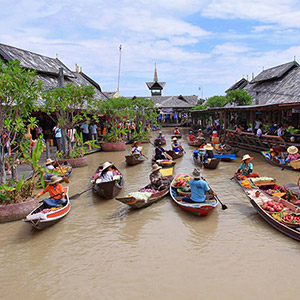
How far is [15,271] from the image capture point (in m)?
5.82

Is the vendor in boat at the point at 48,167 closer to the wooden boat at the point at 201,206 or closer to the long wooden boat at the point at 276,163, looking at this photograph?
the wooden boat at the point at 201,206

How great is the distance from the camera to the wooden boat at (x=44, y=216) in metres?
6.96

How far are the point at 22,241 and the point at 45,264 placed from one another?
133 centimetres

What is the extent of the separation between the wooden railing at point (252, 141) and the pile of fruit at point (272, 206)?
24.1 feet

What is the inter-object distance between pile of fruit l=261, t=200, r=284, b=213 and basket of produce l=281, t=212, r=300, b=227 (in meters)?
0.29

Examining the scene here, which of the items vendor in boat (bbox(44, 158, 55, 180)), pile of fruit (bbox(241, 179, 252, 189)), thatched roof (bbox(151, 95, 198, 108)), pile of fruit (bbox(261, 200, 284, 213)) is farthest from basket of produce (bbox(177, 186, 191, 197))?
thatched roof (bbox(151, 95, 198, 108))

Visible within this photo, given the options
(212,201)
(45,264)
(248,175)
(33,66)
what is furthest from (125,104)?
(45,264)

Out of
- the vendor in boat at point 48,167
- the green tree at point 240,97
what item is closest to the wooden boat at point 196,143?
the green tree at point 240,97

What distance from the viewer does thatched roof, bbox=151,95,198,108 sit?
4366 cm

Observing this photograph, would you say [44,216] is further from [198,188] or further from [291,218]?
[291,218]

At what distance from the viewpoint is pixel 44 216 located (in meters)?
7.11

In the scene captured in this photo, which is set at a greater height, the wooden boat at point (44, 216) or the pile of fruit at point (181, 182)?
the pile of fruit at point (181, 182)

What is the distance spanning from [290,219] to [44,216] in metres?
5.64

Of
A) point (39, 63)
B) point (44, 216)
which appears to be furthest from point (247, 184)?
point (39, 63)
